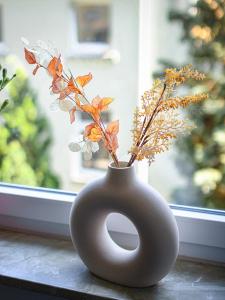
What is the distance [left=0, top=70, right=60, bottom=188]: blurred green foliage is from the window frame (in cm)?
8

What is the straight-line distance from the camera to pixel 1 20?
4.12ft

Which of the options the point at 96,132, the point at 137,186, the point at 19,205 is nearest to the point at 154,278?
the point at 137,186

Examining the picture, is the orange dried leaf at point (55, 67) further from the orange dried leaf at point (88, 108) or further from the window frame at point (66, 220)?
the window frame at point (66, 220)

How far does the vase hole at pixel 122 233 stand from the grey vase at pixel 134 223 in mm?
114

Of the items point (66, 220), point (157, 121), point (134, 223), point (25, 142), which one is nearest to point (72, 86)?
point (157, 121)

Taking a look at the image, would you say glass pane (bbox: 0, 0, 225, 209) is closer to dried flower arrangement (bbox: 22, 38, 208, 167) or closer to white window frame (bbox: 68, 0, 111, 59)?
white window frame (bbox: 68, 0, 111, 59)

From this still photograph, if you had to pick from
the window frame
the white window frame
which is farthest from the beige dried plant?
the white window frame

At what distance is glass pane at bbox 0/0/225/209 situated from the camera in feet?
3.58

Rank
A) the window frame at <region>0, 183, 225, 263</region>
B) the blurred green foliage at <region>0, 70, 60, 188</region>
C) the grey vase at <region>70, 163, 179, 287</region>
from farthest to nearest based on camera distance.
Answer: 1. the blurred green foliage at <region>0, 70, 60, 188</region>
2. the window frame at <region>0, 183, 225, 263</region>
3. the grey vase at <region>70, 163, 179, 287</region>

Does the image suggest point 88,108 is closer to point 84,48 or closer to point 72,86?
point 72,86

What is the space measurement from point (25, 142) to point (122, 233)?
1.35 feet

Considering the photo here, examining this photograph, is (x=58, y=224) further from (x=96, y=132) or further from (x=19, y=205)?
(x=96, y=132)

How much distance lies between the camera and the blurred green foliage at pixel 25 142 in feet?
4.24

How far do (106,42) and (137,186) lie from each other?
459 mm
